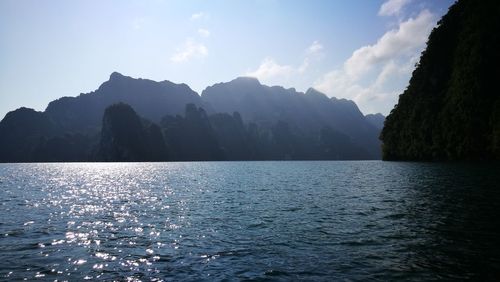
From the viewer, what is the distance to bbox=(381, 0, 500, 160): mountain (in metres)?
124

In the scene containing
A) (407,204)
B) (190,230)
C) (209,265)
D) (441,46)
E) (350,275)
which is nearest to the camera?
(350,275)

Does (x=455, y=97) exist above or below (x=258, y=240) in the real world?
above

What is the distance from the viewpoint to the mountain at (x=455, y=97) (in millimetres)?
123812

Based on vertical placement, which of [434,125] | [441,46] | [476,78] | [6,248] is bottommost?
[6,248]

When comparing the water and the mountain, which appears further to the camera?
the mountain

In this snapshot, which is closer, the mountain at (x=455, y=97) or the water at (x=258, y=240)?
the water at (x=258, y=240)

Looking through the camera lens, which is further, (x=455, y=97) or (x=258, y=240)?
(x=455, y=97)

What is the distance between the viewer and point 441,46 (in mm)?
178000

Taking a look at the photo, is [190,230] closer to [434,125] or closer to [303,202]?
[303,202]

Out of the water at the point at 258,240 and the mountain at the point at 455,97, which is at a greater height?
the mountain at the point at 455,97

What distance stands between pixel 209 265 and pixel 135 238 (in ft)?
28.4

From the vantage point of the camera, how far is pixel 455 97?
5531 inches

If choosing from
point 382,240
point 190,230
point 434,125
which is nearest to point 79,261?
point 190,230

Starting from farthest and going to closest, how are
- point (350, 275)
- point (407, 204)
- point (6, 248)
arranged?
point (407, 204)
point (6, 248)
point (350, 275)
